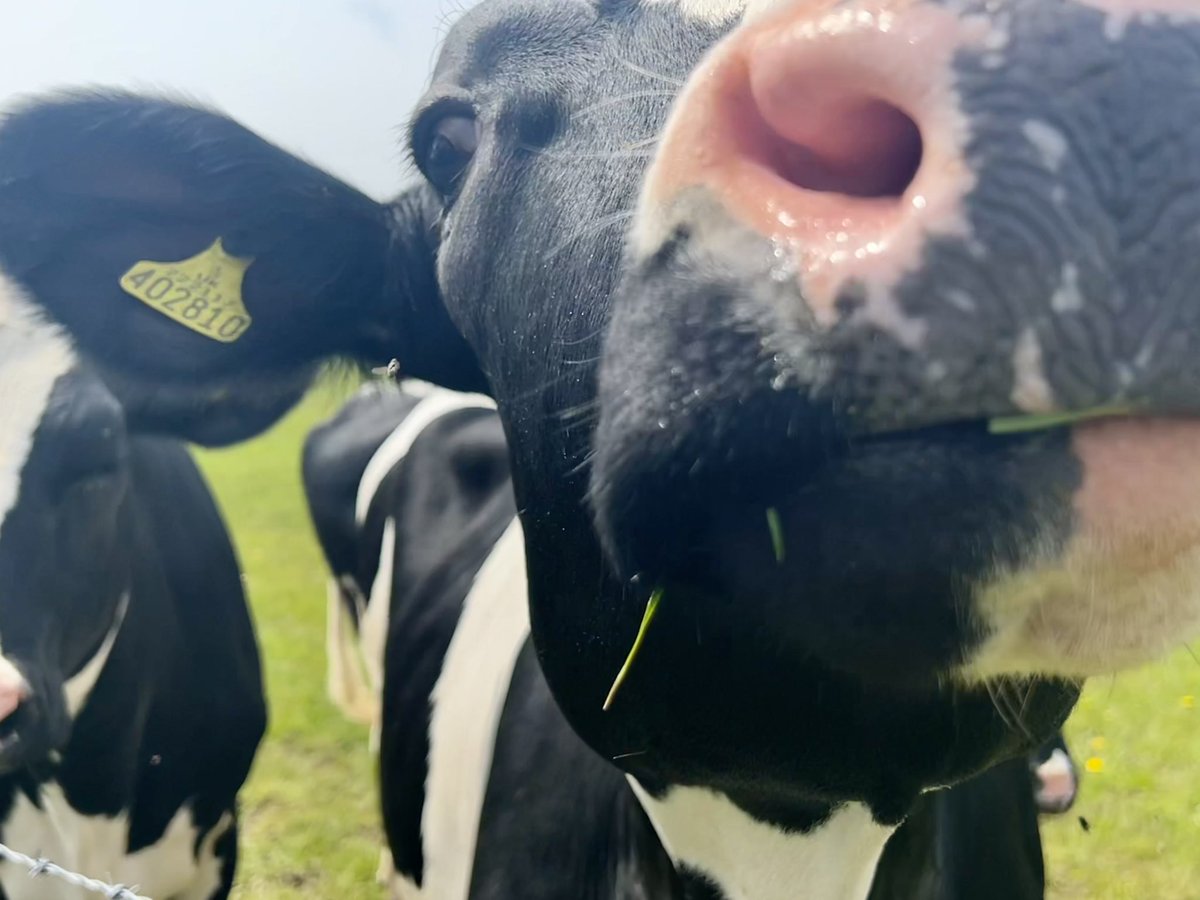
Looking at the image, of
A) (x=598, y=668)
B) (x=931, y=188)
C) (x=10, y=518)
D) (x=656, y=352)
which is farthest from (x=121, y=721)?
(x=931, y=188)

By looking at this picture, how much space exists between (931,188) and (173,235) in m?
1.38

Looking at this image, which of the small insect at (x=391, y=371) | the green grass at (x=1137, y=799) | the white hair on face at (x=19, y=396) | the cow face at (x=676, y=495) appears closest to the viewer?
the cow face at (x=676, y=495)

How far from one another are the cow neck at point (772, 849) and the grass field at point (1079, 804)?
1.67 metres

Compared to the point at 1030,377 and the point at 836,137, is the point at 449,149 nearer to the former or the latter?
the point at 836,137

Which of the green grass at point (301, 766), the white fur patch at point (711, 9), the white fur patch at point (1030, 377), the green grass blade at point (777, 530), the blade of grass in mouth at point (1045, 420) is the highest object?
the white fur patch at point (711, 9)

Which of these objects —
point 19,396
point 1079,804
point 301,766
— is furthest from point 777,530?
point 301,766

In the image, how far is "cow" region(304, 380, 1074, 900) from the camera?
1846 mm

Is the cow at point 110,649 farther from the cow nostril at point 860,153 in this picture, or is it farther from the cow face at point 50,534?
the cow nostril at point 860,153

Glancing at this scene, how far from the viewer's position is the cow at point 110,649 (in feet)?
7.59

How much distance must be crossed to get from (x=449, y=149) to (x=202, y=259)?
48 cm

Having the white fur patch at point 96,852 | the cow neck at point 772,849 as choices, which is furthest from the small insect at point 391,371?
the white fur patch at point 96,852

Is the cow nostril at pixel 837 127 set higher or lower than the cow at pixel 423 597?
higher

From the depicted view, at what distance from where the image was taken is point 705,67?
0.76 m

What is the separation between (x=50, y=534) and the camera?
2432mm
